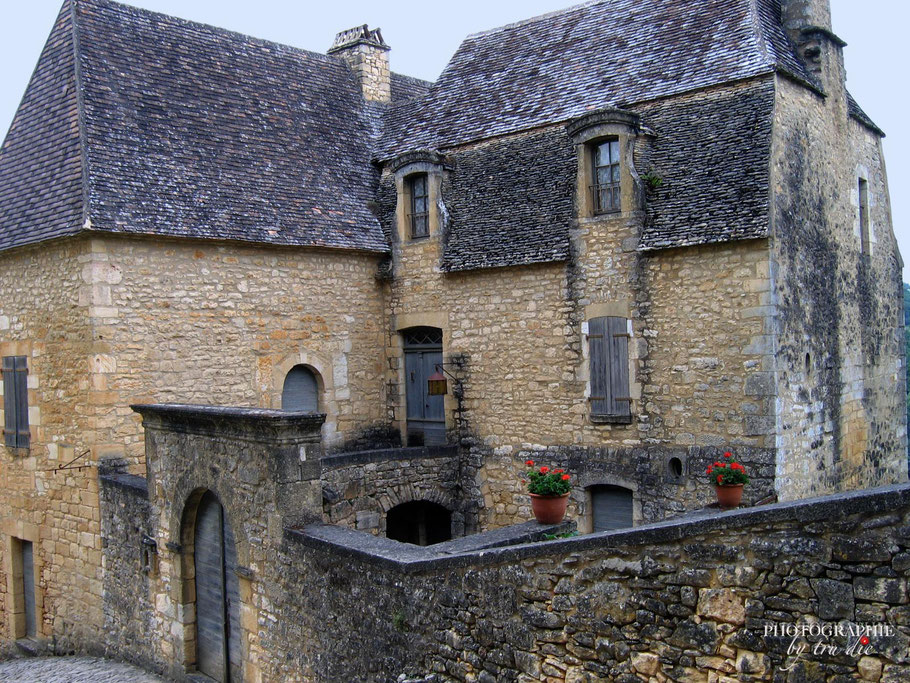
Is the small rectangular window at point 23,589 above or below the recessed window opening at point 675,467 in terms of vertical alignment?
below

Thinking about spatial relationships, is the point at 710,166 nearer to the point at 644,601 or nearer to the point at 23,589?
the point at 644,601

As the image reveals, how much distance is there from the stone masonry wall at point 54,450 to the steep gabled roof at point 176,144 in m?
0.73

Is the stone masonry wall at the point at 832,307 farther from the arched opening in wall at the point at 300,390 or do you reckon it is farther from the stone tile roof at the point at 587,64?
the arched opening in wall at the point at 300,390

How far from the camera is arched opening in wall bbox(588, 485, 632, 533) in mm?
12008

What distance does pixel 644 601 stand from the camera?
5457mm

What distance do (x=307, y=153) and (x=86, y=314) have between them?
506 centimetres

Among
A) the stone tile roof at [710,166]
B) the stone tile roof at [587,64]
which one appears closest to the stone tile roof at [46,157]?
the stone tile roof at [587,64]

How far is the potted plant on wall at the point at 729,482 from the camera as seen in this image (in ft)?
32.0

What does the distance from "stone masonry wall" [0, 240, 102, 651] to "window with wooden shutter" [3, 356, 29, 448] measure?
0.54 feet

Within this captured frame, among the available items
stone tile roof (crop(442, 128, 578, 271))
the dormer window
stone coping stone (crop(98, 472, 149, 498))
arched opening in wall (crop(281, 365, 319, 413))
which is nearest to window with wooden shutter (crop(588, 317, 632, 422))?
stone tile roof (crop(442, 128, 578, 271))

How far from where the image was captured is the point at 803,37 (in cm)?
1257

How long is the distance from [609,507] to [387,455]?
3246mm

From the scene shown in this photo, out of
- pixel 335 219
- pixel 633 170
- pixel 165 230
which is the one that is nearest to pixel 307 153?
pixel 335 219

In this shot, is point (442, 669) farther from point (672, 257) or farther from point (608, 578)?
point (672, 257)
